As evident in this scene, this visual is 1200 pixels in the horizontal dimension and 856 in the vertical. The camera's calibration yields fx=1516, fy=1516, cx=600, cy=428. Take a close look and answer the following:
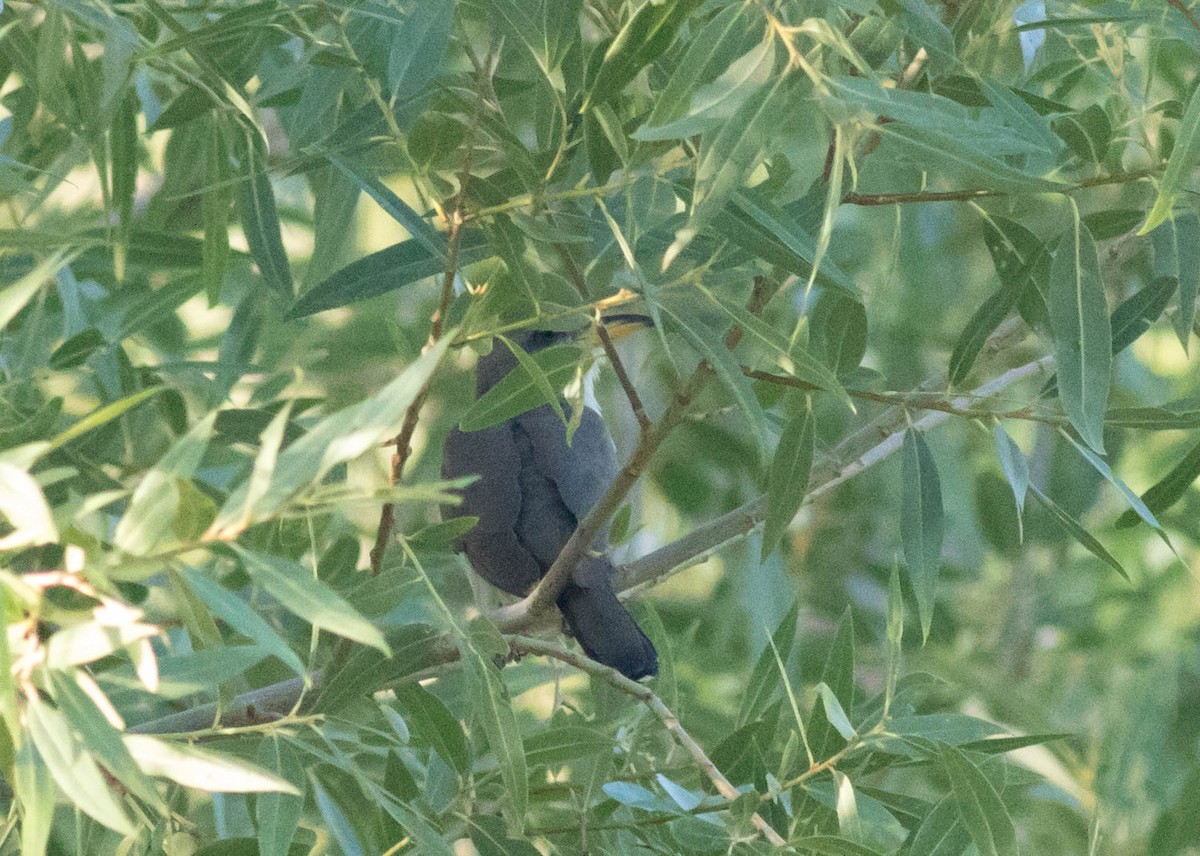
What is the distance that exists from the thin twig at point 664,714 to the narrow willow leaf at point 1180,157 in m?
0.72

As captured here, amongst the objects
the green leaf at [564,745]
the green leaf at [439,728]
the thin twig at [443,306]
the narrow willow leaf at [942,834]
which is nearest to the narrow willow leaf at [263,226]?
the thin twig at [443,306]

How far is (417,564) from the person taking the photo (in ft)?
5.09

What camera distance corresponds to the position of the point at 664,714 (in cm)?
179

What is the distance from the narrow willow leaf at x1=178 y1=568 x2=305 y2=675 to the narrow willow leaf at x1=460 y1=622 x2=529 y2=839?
1.67 feet

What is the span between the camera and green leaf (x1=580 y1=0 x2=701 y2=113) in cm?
134

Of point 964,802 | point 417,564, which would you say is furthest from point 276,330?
point 964,802

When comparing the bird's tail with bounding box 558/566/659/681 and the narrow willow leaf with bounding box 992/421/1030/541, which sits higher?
the narrow willow leaf with bounding box 992/421/1030/541

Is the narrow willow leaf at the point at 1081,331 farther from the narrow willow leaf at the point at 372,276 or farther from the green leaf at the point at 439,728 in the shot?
the green leaf at the point at 439,728

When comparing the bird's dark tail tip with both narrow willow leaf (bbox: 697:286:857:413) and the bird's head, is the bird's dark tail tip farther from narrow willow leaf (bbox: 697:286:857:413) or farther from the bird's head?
narrow willow leaf (bbox: 697:286:857:413)

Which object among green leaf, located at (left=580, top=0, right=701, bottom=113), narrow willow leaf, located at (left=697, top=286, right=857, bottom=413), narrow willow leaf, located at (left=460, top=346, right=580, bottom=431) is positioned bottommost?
narrow willow leaf, located at (left=460, top=346, right=580, bottom=431)

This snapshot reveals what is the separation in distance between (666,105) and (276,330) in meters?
1.98

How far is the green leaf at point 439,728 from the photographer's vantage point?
182cm

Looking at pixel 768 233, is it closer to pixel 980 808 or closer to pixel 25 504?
pixel 980 808

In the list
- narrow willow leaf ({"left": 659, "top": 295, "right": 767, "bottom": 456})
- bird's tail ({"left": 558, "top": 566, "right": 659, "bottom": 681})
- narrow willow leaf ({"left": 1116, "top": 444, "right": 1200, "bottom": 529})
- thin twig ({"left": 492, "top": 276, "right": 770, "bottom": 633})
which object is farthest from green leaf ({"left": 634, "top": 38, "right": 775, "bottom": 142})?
bird's tail ({"left": 558, "top": 566, "right": 659, "bottom": 681})
